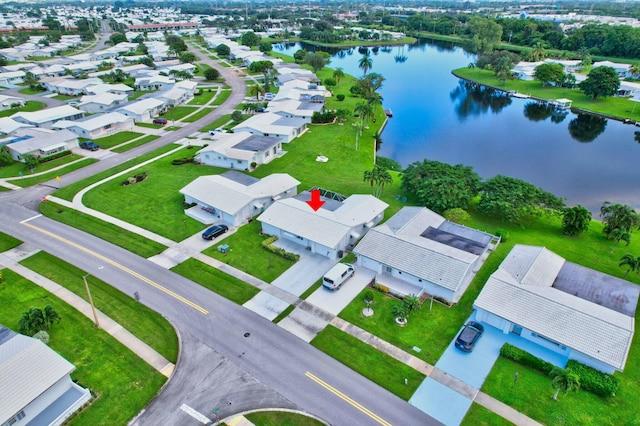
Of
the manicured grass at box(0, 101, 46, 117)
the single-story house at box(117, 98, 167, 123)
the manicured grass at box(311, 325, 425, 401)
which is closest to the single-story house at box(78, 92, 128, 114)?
the single-story house at box(117, 98, 167, 123)

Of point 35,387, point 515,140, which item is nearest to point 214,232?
point 35,387

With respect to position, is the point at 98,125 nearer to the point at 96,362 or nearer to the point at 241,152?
the point at 241,152

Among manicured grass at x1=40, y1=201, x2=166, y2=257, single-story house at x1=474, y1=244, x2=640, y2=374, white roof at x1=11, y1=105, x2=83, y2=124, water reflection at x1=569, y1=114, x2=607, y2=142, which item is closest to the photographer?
single-story house at x1=474, y1=244, x2=640, y2=374

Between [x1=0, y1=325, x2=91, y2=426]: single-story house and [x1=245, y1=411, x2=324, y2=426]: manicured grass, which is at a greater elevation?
[x1=0, y1=325, x2=91, y2=426]: single-story house

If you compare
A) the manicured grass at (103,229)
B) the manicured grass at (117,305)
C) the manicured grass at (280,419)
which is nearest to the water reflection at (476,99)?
the manicured grass at (103,229)

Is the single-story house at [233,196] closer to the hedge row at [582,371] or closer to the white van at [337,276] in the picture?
the white van at [337,276]

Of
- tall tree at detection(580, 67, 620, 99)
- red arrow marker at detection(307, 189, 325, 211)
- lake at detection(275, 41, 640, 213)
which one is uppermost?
tall tree at detection(580, 67, 620, 99)

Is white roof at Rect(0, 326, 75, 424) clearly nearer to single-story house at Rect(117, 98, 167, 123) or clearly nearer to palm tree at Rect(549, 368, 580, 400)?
palm tree at Rect(549, 368, 580, 400)
